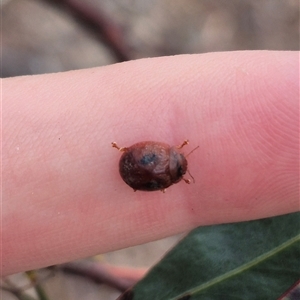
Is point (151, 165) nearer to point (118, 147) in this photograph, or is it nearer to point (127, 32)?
point (118, 147)

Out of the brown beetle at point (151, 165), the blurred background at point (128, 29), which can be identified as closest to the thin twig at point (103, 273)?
the brown beetle at point (151, 165)

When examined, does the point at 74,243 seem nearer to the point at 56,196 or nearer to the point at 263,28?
the point at 56,196

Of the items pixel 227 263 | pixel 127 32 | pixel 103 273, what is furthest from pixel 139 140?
→ pixel 127 32

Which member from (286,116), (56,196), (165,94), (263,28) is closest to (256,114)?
(286,116)

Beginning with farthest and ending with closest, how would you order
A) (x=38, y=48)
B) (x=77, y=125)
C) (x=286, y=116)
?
(x=38, y=48)
(x=77, y=125)
(x=286, y=116)

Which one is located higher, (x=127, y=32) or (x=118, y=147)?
(x=127, y=32)
